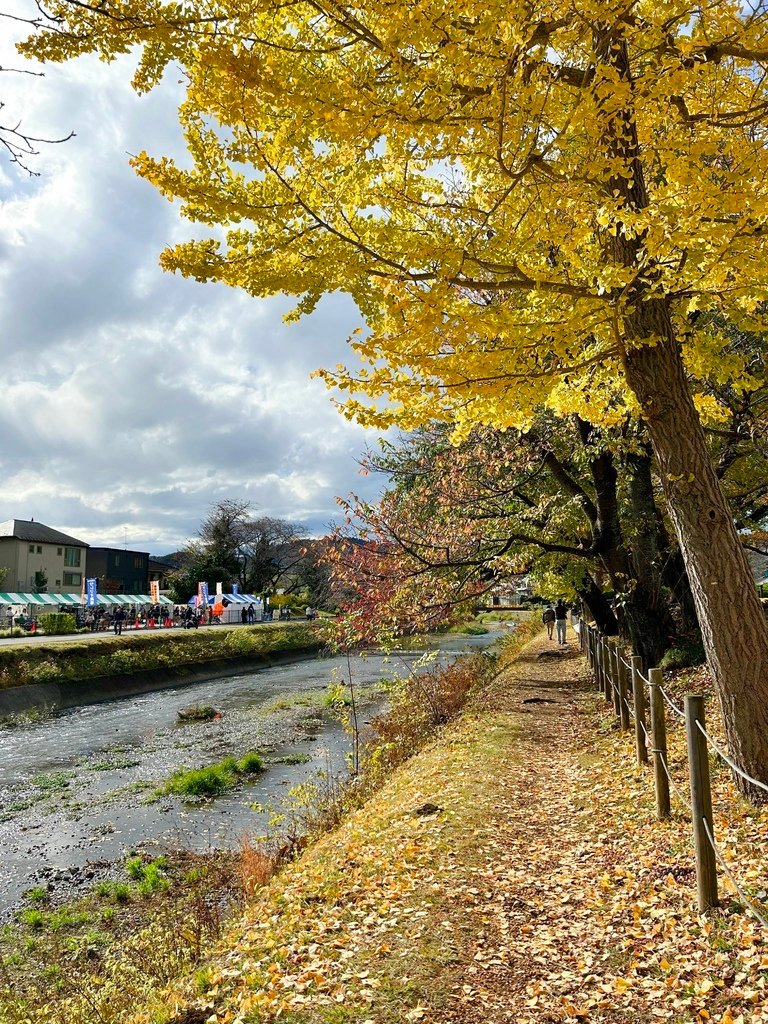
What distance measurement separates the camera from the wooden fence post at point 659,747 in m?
5.60

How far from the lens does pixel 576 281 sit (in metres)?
5.23

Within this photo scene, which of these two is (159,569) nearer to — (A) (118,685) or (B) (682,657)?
(A) (118,685)

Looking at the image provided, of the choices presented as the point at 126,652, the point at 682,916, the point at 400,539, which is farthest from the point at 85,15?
the point at 126,652

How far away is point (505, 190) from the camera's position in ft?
16.0

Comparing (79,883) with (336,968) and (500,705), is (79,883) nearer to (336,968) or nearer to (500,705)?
(336,968)

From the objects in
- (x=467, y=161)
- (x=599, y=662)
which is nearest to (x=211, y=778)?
(x=599, y=662)

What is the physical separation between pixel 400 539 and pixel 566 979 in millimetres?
8536

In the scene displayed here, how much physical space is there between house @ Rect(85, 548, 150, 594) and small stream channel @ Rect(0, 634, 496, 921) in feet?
173

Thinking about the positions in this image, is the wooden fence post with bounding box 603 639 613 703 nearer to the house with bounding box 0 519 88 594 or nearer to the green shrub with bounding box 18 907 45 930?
the green shrub with bounding box 18 907 45 930

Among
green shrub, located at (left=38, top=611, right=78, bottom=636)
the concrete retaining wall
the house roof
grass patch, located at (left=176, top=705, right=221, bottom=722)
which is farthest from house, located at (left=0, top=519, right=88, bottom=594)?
grass patch, located at (left=176, top=705, right=221, bottom=722)

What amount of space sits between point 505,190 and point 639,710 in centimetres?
531

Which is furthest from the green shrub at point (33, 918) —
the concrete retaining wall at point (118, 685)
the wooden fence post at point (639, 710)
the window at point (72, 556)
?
the window at point (72, 556)

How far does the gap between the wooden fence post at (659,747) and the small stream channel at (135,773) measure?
20.2 ft

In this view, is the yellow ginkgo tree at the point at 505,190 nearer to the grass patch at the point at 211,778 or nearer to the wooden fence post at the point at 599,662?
the wooden fence post at the point at 599,662
